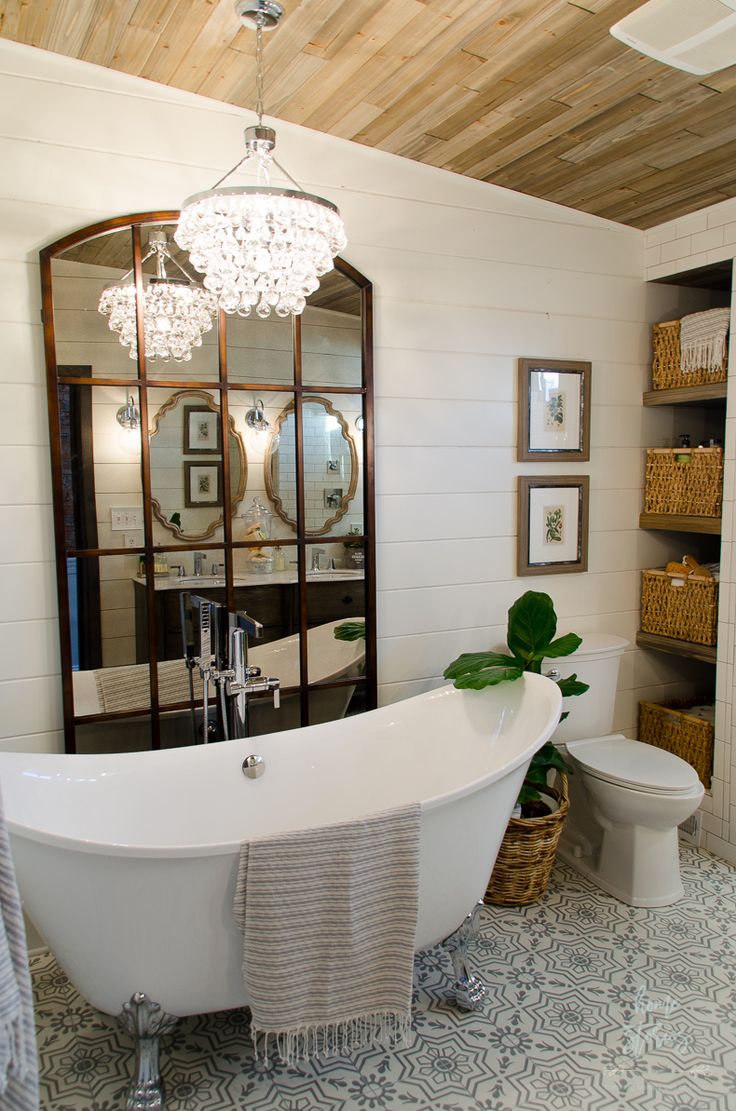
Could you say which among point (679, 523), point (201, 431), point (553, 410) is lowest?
point (679, 523)

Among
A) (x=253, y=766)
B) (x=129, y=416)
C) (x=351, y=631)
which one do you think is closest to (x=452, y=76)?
(x=129, y=416)

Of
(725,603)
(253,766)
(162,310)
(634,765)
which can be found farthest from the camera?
(725,603)

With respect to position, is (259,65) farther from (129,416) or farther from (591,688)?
(591,688)

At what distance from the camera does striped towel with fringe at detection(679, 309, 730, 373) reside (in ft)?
9.89

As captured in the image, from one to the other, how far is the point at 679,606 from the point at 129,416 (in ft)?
7.40

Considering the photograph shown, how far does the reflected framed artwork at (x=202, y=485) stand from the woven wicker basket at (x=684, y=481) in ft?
6.16

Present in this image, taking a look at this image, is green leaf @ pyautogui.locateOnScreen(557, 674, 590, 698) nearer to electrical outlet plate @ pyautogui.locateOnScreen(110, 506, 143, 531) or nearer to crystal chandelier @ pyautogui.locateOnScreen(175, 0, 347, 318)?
electrical outlet plate @ pyautogui.locateOnScreen(110, 506, 143, 531)

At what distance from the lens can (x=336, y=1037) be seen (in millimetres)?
1922

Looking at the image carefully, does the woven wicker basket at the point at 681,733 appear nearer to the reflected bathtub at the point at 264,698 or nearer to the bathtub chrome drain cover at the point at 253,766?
the reflected bathtub at the point at 264,698

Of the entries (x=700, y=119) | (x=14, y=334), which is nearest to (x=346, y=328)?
(x=14, y=334)

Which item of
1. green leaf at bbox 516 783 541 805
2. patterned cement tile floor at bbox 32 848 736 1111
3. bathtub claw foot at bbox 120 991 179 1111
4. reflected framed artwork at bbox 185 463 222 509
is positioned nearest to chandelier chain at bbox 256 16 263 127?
reflected framed artwork at bbox 185 463 222 509

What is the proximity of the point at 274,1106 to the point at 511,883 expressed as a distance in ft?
3.58

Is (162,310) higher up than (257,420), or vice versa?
(162,310)

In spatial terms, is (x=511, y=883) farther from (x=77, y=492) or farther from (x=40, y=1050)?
(x=77, y=492)
